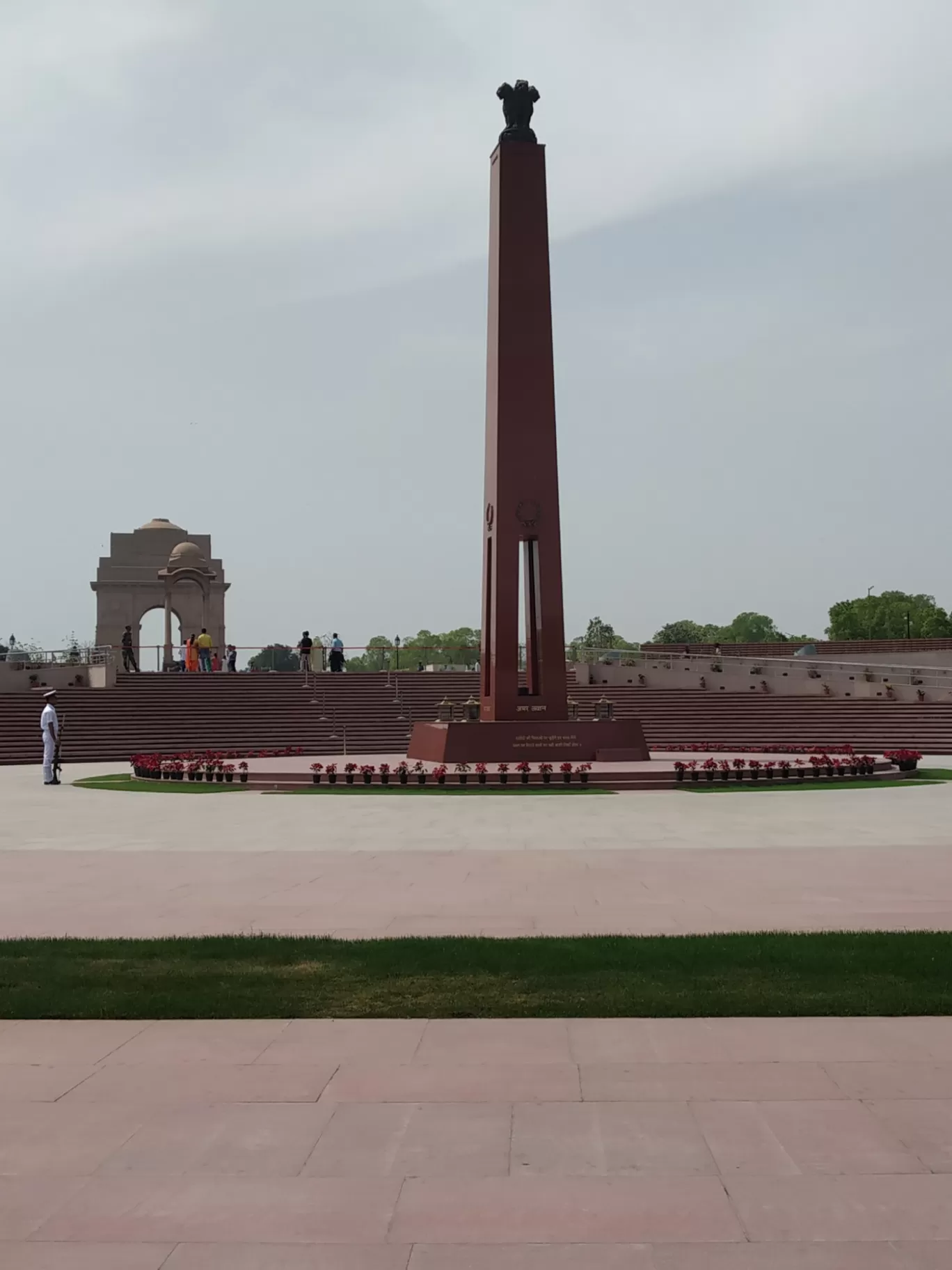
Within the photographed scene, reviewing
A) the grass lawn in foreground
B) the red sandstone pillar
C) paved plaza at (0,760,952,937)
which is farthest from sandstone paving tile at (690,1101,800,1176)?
the red sandstone pillar

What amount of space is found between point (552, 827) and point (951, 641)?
44237 millimetres

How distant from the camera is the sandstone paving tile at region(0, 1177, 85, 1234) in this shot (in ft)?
12.2

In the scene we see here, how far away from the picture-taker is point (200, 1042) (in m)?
5.74

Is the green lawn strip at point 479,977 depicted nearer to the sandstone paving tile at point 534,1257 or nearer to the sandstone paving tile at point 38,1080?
the sandstone paving tile at point 38,1080

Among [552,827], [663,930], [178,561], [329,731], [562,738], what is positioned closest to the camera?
[663,930]

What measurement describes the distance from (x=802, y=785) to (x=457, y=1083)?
54.0ft

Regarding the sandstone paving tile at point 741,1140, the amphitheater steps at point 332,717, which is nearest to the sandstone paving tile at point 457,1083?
the sandstone paving tile at point 741,1140

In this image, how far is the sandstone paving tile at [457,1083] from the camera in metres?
4.88

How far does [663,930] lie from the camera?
8.24m

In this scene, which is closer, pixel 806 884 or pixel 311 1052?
pixel 311 1052

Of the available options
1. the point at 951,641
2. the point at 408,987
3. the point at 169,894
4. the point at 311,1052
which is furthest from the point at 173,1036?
the point at 951,641

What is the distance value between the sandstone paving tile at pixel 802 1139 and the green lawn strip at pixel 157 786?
1671 cm

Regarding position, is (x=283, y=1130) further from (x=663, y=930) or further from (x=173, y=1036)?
(x=663, y=930)

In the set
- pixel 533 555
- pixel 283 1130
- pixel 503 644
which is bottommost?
pixel 283 1130
